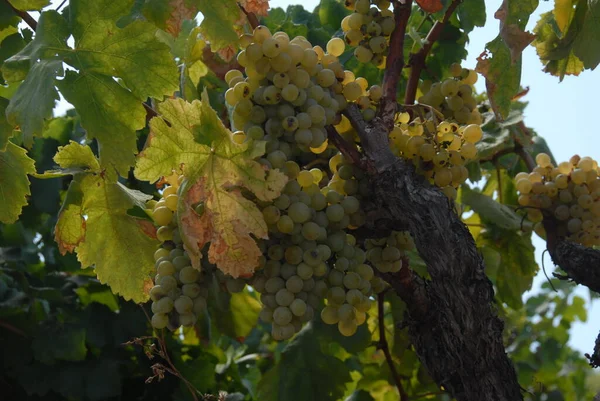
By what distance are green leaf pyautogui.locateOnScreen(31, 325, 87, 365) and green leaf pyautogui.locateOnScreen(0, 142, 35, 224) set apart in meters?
0.90

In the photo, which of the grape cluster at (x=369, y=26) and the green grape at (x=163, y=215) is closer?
the green grape at (x=163, y=215)

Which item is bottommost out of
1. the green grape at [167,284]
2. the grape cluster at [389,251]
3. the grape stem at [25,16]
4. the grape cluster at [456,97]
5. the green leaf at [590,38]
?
the green grape at [167,284]

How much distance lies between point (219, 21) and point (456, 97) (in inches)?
24.8

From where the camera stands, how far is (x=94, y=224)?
162 centimetres

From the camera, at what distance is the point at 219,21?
1.43 meters

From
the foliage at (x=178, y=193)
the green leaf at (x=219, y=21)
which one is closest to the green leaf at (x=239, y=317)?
the foliage at (x=178, y=193)

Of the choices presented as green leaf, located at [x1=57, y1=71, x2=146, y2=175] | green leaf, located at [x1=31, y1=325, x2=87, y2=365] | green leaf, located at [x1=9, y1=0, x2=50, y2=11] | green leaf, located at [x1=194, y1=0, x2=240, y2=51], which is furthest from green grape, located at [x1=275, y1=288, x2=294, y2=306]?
green leaf, located at [x1=31, y1=325, x2=87, y2=365]

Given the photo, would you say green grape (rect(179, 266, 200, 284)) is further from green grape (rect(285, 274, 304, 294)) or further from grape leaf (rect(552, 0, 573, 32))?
grape leaf (rect(552, 0, 573, 32))

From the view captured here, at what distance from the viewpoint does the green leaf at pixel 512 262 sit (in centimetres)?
224

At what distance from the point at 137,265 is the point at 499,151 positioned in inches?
54.5

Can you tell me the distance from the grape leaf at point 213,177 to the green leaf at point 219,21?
138mm

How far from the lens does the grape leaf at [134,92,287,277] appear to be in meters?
1.28

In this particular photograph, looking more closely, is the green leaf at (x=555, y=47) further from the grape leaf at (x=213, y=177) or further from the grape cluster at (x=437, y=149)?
the grape leaf at (x=213, y=177)

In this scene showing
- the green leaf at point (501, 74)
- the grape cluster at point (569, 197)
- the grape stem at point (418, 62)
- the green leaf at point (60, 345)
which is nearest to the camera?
the green leaf at point (501, 74)
